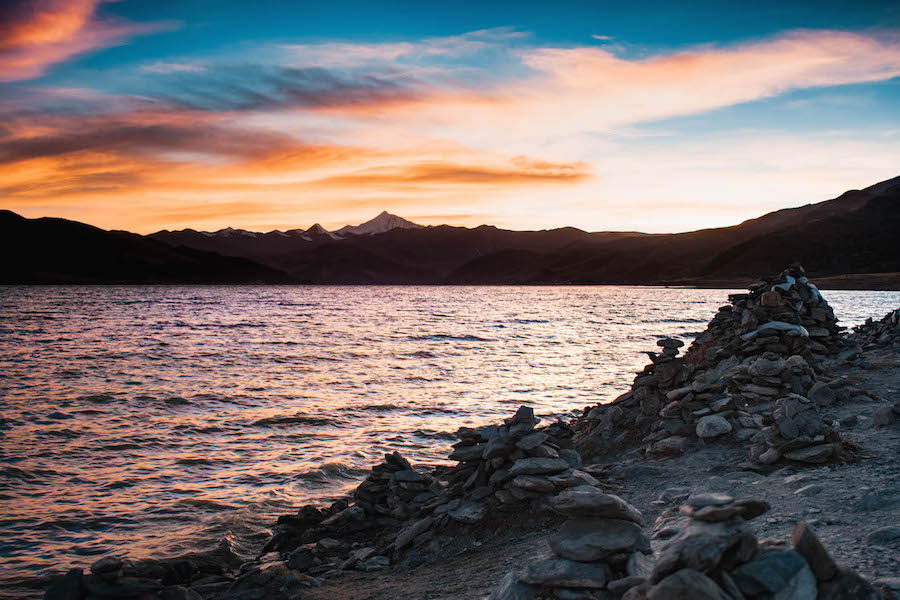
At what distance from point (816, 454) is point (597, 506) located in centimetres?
439

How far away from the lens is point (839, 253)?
198875 mm

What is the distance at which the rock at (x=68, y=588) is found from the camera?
7.14 metres

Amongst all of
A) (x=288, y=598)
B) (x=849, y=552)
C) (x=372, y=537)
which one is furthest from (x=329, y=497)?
(x=849, y=552)

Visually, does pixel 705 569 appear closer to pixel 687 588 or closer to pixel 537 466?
pixel 687 588

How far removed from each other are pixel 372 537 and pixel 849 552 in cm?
713

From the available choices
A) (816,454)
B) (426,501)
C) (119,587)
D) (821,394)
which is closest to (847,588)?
(816,454)

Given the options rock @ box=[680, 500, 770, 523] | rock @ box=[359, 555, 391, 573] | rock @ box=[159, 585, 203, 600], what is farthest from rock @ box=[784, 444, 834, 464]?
rock @ box=[159, 585, 203, 600]

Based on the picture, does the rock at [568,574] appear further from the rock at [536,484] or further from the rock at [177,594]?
the rock at [177,594]

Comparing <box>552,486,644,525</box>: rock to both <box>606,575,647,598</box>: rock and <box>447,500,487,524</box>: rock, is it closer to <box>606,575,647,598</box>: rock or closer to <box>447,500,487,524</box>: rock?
<box>606,575,647,598</box>: rock

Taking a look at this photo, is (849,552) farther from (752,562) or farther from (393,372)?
(393,372)

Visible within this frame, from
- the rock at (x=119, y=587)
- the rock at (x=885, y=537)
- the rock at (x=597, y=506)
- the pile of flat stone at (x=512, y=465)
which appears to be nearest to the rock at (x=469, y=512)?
the pile of flat stone at (x=512, y=465)

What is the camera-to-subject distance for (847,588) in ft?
13.7

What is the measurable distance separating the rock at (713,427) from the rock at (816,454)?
214cm

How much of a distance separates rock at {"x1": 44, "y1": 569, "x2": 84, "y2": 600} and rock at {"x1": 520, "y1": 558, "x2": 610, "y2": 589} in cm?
557
